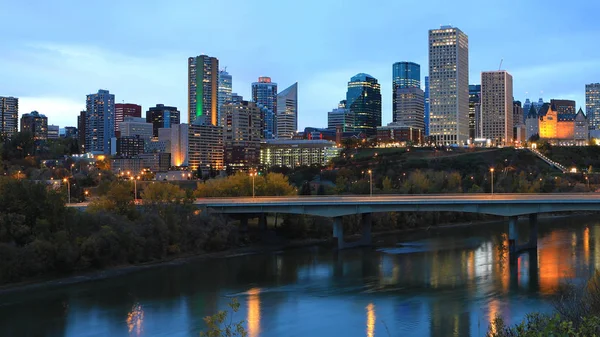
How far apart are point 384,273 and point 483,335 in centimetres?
2288

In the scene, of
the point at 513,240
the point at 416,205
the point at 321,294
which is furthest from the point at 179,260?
the point at 513,240

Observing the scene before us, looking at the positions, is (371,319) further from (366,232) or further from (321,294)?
(366,232)

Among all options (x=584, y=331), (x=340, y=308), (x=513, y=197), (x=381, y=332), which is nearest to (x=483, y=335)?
(x=381, y=332)

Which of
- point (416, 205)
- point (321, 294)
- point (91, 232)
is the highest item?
point (416, 205)

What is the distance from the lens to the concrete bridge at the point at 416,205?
231ft

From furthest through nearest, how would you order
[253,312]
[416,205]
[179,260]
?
[416,205]
[179,260]
[253,312]

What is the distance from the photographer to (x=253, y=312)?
146 feet

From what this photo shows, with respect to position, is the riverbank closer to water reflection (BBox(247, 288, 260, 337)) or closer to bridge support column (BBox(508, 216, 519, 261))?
water reflection (BBox(247, 288, 260, 337))

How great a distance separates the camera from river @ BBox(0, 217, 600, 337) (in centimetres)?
4081

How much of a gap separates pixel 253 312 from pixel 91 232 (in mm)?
25981

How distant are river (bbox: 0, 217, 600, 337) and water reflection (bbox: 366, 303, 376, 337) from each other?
0.12 m

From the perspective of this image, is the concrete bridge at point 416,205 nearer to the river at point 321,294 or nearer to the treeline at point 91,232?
the river at point 321,294

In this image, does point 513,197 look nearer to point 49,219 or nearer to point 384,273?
point 384,273

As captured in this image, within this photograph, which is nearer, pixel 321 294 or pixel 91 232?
pixel 321 294
